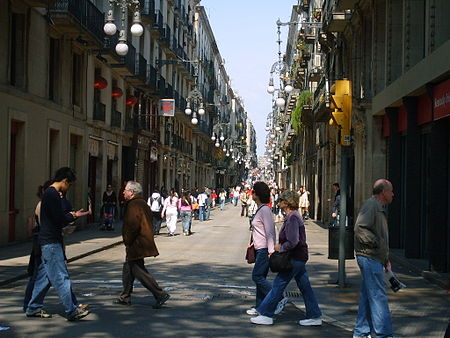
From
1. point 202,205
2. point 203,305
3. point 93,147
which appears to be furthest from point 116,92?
point 203,305

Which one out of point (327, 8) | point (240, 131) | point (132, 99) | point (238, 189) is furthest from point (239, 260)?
point (240, 131)

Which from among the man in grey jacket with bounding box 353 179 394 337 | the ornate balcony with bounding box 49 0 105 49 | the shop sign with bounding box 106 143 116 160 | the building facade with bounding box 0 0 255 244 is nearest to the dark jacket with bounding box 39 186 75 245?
the man in grey jacket with bounding box 353 179 394 337

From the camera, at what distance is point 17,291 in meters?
11.8

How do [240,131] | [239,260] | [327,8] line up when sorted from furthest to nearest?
[240,131] → [327,8] → [239,260]

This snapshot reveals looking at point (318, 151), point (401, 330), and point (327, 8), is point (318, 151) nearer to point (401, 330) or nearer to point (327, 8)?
point (327, 8)

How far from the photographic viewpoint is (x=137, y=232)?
1027cm

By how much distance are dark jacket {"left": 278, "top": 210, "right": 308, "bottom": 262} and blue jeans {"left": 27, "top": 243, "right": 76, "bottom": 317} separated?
2.68 m

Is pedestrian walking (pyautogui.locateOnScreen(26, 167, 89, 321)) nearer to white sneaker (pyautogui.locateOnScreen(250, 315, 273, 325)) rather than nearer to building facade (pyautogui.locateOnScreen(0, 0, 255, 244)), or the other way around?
white sneaker (pyautogui.locateOnScreen(250, 315, 273, 325))

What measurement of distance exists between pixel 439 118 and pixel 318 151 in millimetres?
26271

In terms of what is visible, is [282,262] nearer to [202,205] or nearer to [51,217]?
[51,217]

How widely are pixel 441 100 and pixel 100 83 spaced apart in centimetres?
1781

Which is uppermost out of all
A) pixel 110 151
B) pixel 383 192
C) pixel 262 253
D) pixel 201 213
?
pixel 110 151

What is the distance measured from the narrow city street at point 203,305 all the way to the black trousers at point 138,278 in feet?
0.72

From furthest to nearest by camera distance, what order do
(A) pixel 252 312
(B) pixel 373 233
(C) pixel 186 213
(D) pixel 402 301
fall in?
(C) pixel 186 213
(D) pixel 402 301
(A) pixel 252 312
(B) pixel 373 233
